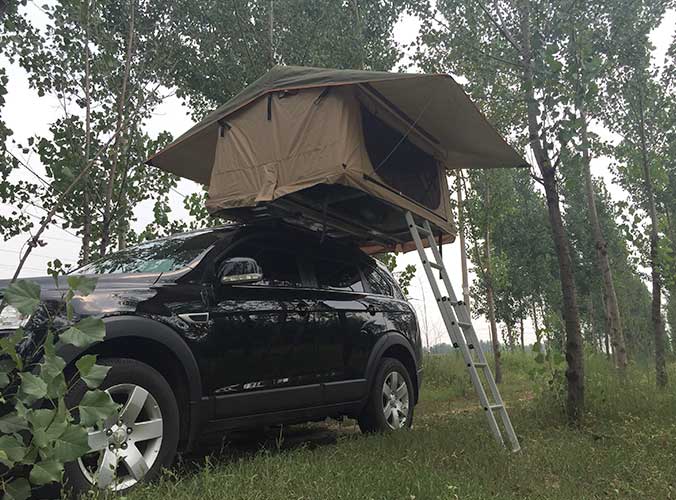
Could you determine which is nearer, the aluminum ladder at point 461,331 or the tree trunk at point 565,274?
the aluminum ladder at point 461,331

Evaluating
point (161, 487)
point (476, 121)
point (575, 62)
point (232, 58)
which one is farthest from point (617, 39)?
point (161, 487)

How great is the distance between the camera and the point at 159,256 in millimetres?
4191

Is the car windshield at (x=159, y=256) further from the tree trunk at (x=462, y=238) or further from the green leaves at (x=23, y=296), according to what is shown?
the tree trunk at (x=462, y=238)

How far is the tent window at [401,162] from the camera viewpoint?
4.81 metres

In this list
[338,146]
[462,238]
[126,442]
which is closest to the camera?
[126,442]

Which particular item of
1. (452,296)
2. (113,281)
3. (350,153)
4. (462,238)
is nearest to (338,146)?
(350,153)

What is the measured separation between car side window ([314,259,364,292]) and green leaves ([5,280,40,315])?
292cm

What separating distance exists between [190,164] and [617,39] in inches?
248

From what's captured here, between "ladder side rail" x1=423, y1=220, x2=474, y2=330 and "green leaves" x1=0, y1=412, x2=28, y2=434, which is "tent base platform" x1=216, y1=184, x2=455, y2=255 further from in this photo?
"green leaves" x1=0, y1=412, x2=28, y2=434

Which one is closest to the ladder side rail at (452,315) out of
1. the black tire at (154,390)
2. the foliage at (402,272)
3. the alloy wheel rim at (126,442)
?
the black tire at (154,390)

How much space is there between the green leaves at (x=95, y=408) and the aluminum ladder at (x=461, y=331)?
11.0 feet

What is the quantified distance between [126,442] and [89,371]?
3.43 feet

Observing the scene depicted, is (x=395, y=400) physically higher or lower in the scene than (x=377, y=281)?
lower

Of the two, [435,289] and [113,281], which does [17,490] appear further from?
[435,289]
